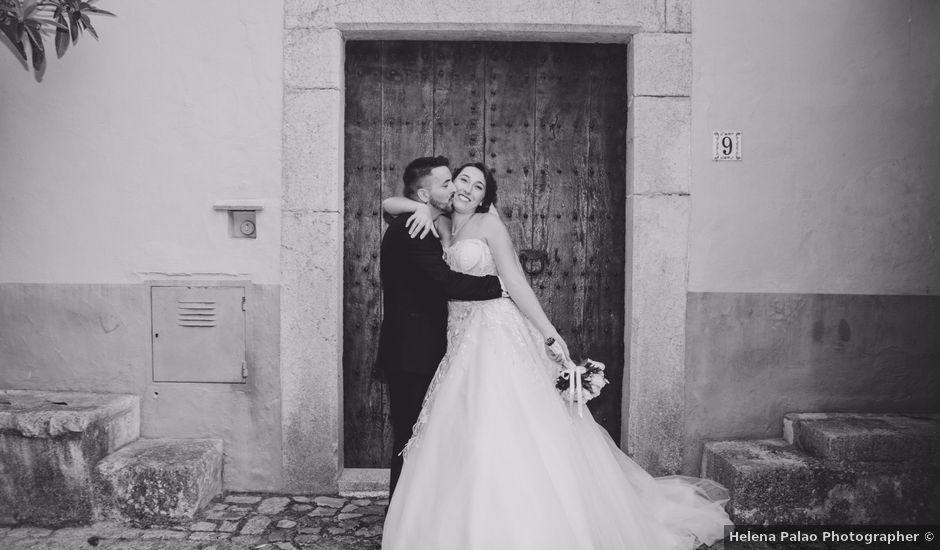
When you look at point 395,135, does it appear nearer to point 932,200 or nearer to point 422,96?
point 422,96

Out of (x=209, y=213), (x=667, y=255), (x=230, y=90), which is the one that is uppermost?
(x=230, y=90)

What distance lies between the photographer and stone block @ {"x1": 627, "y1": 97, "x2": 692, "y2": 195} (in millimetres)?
3680

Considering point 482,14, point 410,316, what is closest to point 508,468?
point 410,316

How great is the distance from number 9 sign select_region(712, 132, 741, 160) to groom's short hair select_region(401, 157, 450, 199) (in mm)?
1642

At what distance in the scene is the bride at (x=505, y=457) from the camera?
8.15ft

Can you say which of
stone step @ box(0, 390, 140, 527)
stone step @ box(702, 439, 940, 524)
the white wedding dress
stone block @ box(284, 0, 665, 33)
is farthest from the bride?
stone step @ box(0, 390, 140, 527)

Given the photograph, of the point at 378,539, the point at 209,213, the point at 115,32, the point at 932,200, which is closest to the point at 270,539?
the point at 378,539

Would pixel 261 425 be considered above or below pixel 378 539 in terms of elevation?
above

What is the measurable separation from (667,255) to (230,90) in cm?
274

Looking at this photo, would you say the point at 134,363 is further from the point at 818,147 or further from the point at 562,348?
the point at 818,147

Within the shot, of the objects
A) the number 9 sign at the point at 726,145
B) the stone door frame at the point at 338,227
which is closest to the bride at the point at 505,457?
the stone door frame at the point at 338,227

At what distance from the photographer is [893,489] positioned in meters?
3.31

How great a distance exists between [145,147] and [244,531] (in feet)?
7.42

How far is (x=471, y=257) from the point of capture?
291cm
